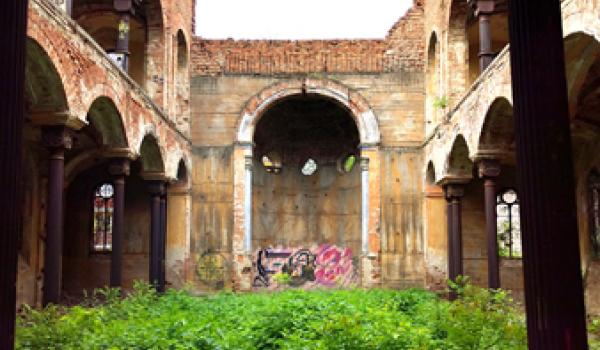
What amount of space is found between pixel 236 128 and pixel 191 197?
260 centimetres

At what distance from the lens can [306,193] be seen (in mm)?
22500

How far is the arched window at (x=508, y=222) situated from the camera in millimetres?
18844

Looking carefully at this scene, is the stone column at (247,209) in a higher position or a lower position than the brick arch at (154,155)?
lower

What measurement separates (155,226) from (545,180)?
46.3 ft

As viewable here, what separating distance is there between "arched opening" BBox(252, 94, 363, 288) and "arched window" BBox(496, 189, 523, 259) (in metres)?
4.89

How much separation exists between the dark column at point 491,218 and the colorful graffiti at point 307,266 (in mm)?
8608

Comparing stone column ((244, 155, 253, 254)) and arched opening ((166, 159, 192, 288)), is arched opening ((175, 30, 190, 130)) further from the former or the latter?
stone column ((244, 155, 253, 254))

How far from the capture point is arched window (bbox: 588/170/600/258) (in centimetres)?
1430

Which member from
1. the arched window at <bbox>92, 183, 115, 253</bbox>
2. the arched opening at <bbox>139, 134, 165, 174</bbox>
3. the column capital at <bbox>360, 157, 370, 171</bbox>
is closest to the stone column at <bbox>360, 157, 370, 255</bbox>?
the column capital at <bbox>360, 157, 370, 171</bbox>

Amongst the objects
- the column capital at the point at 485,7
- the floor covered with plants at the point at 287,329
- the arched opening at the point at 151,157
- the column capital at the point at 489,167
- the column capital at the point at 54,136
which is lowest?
the floor covered with plants at the point at 287,329

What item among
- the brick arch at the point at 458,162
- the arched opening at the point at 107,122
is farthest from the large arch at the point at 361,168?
the arched opening at the point at 107,122

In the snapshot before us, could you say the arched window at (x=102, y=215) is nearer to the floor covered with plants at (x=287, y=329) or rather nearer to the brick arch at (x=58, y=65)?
the floor covered with plants at (x=287, y=329)

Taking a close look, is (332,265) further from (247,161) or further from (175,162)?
(175,162)

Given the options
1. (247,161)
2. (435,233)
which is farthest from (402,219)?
(247,161)
